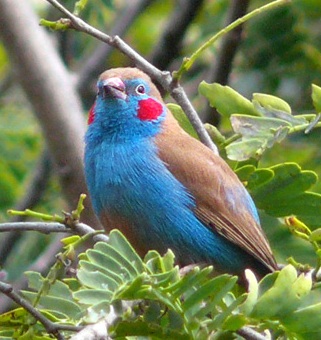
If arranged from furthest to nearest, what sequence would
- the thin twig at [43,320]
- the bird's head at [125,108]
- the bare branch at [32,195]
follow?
the bare branch at [32,195], the bird's head at [125,108], the thin twig at [43,320]

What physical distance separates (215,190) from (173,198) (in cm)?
19

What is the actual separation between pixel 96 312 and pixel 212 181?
4.85 feet

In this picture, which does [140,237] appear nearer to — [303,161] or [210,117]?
[210,117]

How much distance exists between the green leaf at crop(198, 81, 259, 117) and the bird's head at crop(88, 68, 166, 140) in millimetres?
565

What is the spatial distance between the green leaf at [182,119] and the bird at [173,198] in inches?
1.3

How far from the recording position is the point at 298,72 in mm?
5918

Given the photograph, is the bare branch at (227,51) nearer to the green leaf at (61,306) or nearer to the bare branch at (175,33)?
the bare branch at (175,33)

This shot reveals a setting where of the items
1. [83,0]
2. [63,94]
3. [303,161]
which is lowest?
[303,161]

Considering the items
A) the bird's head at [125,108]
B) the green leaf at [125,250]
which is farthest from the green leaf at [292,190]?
the green leaf at [125,250]

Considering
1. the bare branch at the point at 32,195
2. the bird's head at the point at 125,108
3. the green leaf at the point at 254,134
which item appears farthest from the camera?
the bare branch at the point at 32,195

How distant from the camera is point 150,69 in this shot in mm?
3525

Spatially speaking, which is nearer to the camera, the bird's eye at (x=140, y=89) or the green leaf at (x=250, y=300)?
the green leaf at (x=250, y=300)

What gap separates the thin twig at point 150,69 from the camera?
338cm

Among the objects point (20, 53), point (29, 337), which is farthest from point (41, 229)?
point (20, 53)
